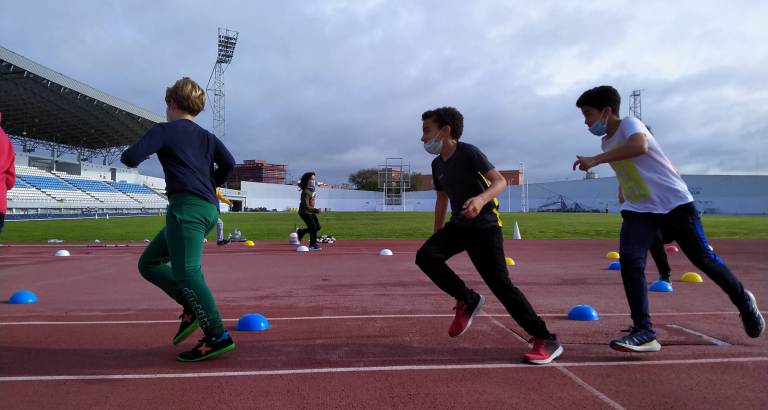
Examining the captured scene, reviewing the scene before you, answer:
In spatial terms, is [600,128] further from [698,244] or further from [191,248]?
[191,248]

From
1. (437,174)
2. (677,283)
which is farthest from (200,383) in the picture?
(677,283)

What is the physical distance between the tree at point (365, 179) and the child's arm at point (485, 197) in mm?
130428

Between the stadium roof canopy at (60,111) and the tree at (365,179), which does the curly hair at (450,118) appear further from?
the tree at (365,179)

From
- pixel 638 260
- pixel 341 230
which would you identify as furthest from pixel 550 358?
pixel 341 230

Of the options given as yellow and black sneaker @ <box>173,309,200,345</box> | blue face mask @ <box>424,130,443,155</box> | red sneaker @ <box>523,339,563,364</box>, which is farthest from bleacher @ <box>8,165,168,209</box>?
red sneaker @ <box>523,339,563,364</box>

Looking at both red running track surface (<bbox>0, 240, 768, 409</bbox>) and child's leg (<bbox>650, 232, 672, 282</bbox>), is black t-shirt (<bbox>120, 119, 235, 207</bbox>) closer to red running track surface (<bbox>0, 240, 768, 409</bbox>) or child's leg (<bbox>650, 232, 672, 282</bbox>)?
red running track surface (<bbox>0, 240, 768, 409</bbox>)

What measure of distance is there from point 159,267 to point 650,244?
3742 millimetres

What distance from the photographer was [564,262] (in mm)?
10234

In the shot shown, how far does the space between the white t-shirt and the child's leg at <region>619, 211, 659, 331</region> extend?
10cm

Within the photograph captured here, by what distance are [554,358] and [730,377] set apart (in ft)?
3.42

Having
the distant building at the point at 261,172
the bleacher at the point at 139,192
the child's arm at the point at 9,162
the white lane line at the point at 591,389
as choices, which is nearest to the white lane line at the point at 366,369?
the white lane line at the point at 591,389

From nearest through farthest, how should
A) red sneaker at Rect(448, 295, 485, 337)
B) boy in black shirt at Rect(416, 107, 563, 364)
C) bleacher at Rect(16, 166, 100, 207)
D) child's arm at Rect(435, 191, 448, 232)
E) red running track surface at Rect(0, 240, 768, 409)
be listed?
red running track surface at Rect(0, 240, 768, 409)
boy in black shirt at Rect(416, 107, 563, 364)
red sneaker at Rect(448, 295, 485, 337)
child's arm at Rect(435, 191, 448, 232)
bleacher at Rect(16, 166, 100, 207)

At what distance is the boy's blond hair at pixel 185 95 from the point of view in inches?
140

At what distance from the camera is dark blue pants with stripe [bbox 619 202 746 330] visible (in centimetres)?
349
